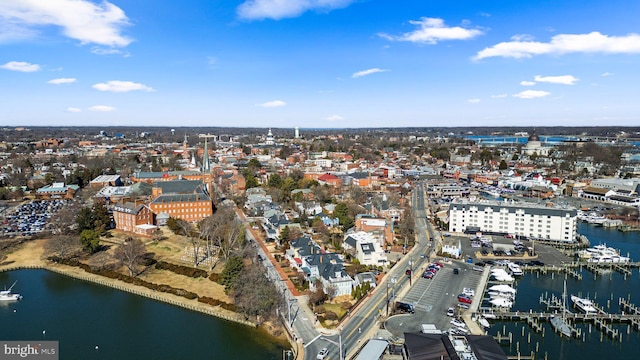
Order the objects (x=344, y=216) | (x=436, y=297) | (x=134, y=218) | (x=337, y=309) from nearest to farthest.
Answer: (x=337, y=309) < (x=436, y=297) < (x=134, y=218) < (x=344, y=216)

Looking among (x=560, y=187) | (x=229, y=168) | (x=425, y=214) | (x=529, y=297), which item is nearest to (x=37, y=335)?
(x=529, y=297)

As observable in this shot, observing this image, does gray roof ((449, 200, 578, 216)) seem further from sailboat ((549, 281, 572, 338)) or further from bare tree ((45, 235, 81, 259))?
bare tree ((45, 235, 81, 259))

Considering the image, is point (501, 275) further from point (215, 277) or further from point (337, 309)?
point (215, 277)

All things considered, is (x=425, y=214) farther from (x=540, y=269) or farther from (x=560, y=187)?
(x=560, y=187)

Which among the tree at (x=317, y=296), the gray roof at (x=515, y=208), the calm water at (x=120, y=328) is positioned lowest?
A: the calm water at (x=120, y=328)

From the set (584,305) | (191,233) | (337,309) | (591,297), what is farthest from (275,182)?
(584,305)

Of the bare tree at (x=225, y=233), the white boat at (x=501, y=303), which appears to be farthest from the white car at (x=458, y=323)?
the bare tree at (x=225, y=233)

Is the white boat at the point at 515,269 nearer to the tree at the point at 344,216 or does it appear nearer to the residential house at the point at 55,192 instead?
the tree at the point at 344,216
